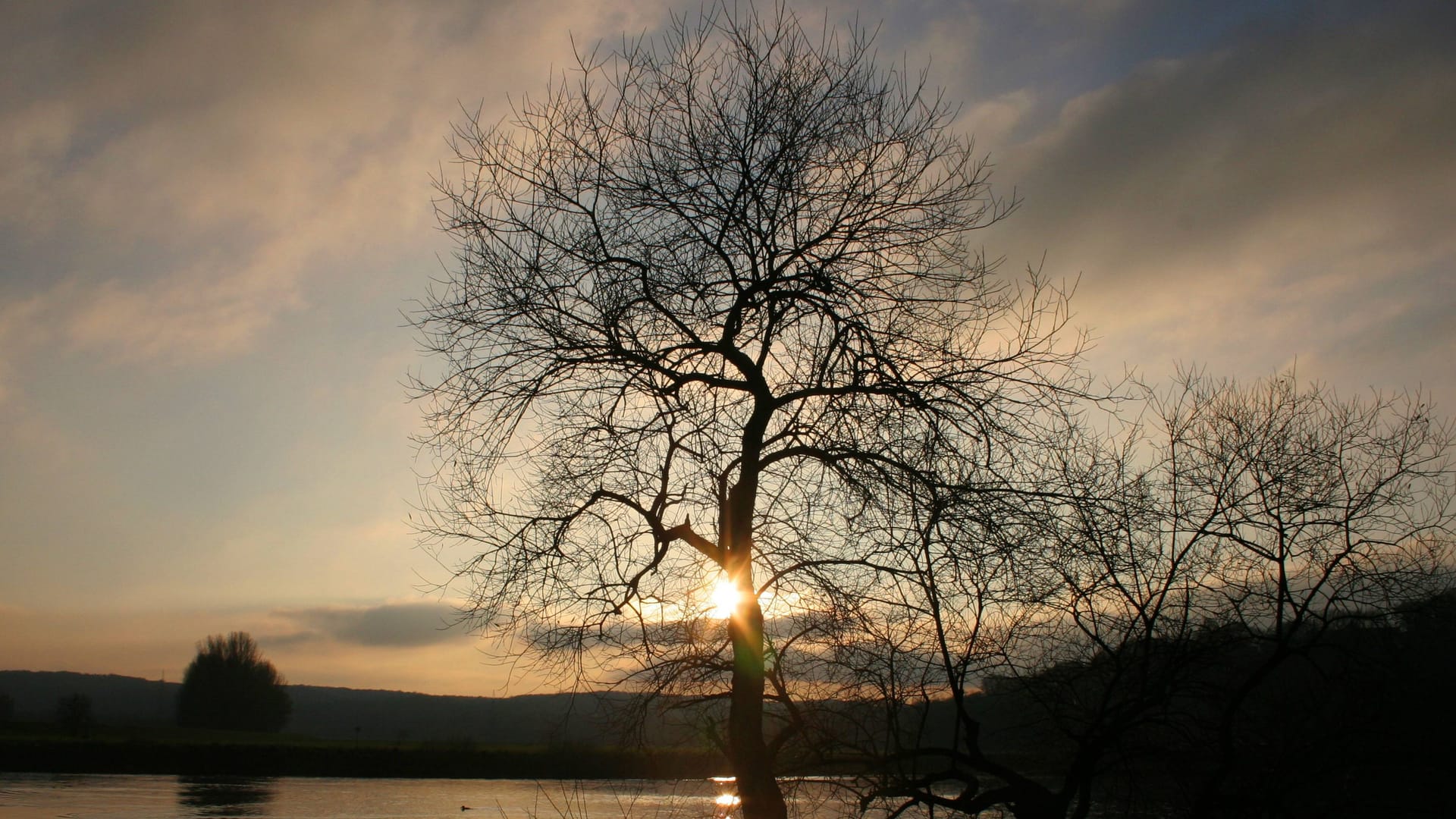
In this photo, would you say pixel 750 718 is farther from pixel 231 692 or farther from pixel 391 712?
pixel 391 712

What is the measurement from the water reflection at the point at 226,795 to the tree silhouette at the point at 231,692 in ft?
78.0

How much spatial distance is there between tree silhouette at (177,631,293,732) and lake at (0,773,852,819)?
82.0ft

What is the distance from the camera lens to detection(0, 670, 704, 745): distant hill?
6516mm

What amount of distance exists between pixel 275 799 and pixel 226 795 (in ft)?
7.83

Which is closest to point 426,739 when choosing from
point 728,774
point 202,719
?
point 202,719

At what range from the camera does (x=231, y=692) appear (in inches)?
2918

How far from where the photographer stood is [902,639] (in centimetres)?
623

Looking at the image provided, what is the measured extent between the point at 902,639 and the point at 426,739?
68624 mm

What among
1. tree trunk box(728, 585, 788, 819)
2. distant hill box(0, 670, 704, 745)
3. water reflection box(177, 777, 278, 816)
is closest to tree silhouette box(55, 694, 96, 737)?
distant hill box(0, 670, 704, 745)

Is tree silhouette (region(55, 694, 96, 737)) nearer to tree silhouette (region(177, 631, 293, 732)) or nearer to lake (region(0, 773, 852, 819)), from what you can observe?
tree silhouette (region(177, 631, 293, 732))

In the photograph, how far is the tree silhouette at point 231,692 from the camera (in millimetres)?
73625

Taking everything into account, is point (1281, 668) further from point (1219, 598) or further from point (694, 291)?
point (694, 291)

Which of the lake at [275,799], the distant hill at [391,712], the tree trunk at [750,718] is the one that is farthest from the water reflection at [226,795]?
the tree trunk at [750,718]

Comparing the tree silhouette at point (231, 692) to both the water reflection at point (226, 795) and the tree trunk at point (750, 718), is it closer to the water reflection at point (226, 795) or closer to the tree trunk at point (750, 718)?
the water reflection at point (226, 795)
